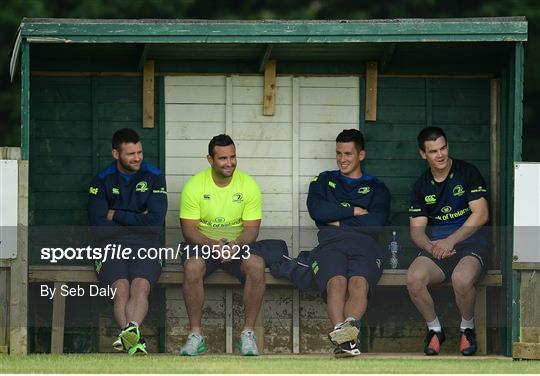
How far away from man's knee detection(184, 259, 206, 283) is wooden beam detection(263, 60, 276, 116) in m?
1.58

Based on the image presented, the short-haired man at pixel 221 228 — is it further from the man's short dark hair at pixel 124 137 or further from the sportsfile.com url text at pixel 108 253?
the man's short dark hair at pixel 124 137

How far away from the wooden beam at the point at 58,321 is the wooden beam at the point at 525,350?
324 cm

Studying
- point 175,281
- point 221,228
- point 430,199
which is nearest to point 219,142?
point 221,228

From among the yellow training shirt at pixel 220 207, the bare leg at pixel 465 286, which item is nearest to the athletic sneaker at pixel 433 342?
the bare leg at pixel 465 286

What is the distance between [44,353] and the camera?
41.3 feet

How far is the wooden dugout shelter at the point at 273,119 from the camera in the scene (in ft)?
43.0

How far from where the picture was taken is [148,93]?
13211mm

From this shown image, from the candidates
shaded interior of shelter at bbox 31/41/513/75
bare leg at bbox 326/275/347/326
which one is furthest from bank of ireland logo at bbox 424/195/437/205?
shaded interior of shelter at bbox 31/41/513/75

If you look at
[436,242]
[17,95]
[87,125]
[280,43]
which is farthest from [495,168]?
[17,95]

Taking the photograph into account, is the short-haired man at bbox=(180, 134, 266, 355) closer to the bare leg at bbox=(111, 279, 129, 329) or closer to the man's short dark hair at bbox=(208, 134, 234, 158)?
the man's short dark hair at bbox=(208, 134, 234, 158)

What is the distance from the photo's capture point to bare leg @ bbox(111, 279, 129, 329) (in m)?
12.0

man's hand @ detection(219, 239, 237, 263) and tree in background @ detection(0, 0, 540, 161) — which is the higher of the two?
tree in background @ detection(0, 0, 540, 161)

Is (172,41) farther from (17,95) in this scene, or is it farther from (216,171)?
(17,95)

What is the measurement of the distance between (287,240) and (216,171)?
1.00 m
